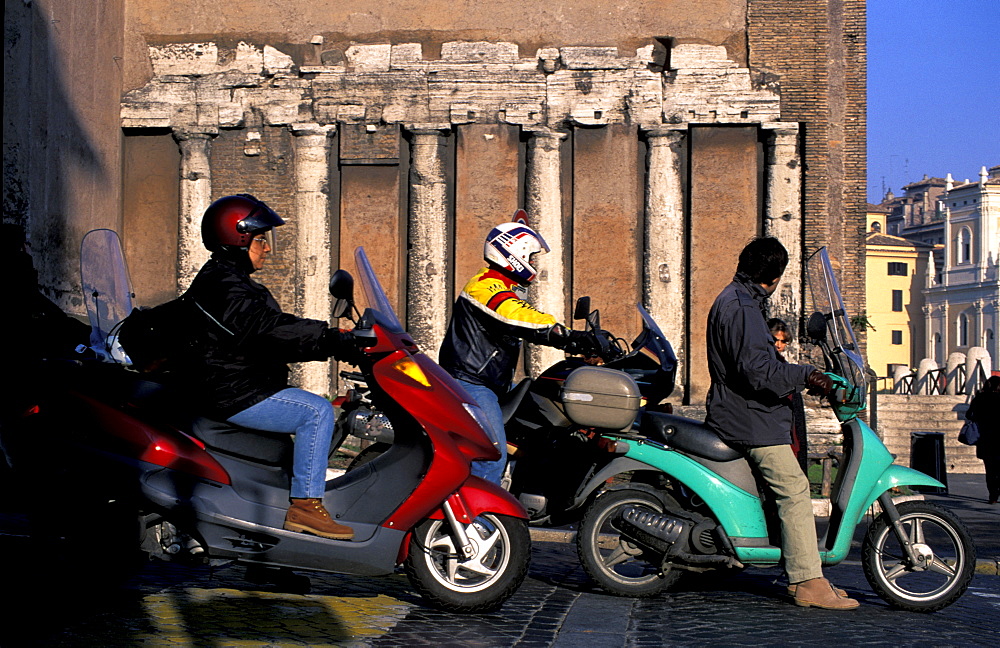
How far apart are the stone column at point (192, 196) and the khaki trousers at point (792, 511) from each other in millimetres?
14439

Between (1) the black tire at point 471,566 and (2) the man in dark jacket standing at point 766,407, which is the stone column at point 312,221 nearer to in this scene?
(2) the man in dark jacket standing at point 766,407

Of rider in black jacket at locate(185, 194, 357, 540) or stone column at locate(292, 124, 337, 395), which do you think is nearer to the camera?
rider in black jacket at locate(185, 194, 357, 540)

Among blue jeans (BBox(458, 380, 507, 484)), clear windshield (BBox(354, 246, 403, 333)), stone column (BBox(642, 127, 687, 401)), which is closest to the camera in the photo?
clear windshield (BBox(354, 246, 403, 333))

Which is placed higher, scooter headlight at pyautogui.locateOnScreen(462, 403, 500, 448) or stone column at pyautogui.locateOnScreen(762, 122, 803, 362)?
stone column at pyautogui.locateOnScreen(762, 122, 803, 362)

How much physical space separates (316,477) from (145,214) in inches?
602

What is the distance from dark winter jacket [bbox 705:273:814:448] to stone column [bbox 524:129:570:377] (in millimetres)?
12297

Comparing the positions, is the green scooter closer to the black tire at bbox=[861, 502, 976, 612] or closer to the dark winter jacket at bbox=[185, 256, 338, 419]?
the black tire at bbox=[861, 502, 976, 612]

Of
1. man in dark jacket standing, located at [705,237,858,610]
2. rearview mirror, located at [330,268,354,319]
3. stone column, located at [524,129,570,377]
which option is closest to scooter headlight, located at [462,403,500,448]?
rearview mirror, located at [330,268,354,319]

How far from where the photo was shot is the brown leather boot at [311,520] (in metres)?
5.14

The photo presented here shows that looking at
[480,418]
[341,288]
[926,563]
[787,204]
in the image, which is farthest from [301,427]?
[787,204]

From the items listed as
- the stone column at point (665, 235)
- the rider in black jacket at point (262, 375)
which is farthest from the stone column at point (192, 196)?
the rider in black jacket at point (262, 375)

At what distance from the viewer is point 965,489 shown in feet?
58.5

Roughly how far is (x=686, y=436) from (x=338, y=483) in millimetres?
1936

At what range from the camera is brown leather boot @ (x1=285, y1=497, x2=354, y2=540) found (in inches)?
203
